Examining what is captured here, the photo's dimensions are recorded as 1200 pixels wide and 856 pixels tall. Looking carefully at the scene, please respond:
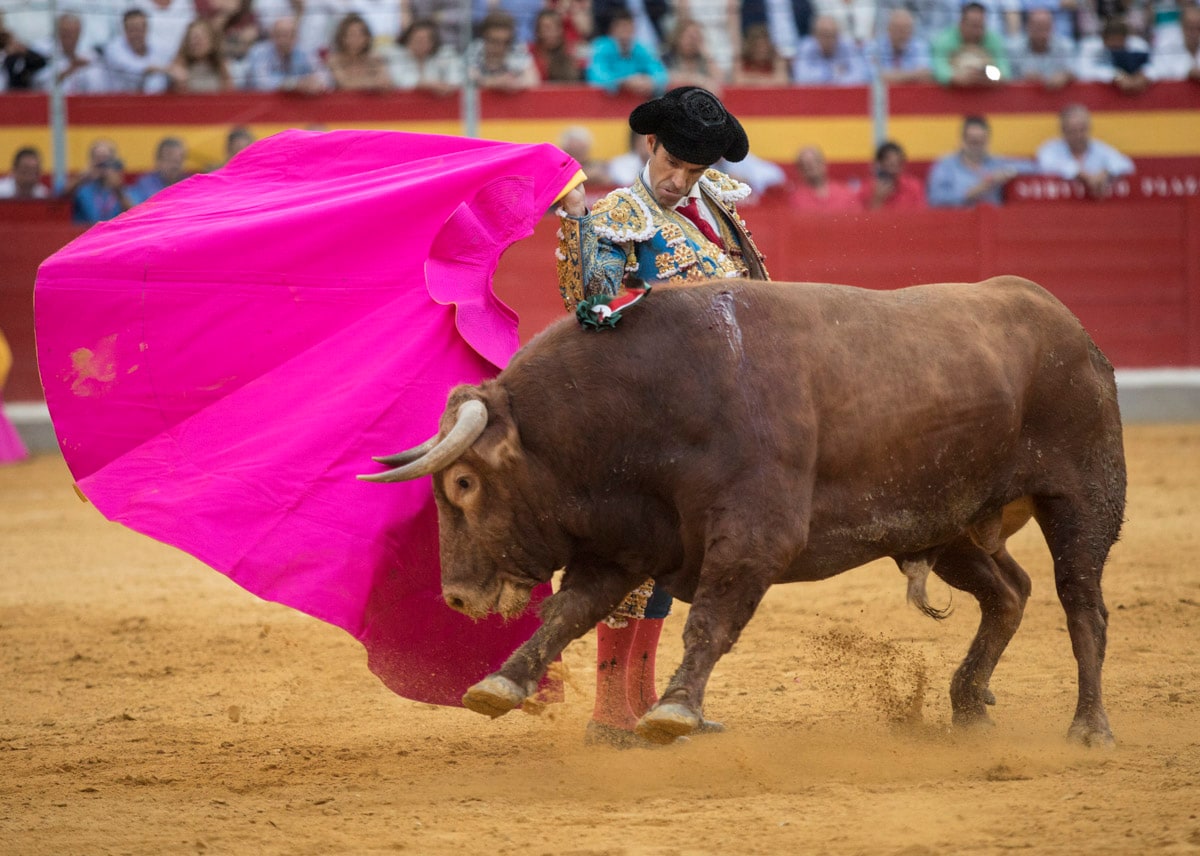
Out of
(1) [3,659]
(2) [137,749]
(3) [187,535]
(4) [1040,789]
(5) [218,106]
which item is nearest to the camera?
(4) [1040,789]

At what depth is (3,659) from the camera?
471cm

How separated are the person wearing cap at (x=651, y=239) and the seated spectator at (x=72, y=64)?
732cm

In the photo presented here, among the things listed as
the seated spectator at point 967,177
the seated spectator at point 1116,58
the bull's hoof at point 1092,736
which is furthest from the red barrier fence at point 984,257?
the bull's hoof at point 1092,736

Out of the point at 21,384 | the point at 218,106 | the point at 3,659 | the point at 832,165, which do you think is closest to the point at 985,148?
the point at 832,165

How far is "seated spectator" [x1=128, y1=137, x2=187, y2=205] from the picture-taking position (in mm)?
9297

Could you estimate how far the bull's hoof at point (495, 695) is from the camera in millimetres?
3016

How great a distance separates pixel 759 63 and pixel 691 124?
6947mm

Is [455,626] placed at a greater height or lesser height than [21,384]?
greater

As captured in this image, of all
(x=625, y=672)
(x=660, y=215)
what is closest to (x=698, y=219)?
(x=660, y=215)

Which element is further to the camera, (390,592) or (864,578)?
(864,578)

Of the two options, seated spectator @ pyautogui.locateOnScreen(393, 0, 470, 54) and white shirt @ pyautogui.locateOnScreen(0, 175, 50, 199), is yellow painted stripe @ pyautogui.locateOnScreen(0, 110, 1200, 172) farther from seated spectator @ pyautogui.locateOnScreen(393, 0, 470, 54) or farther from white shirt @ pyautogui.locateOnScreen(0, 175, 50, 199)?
seated spectator @ pyautogui.locateOnScreen(393, 0, 470, 54)

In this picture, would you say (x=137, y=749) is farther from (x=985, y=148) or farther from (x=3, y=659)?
(x=985, y=148)

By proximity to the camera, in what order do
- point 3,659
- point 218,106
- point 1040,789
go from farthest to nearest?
point 218,106 → point 3,659 → point 1040,789

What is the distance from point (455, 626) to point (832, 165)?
728 centimetres
